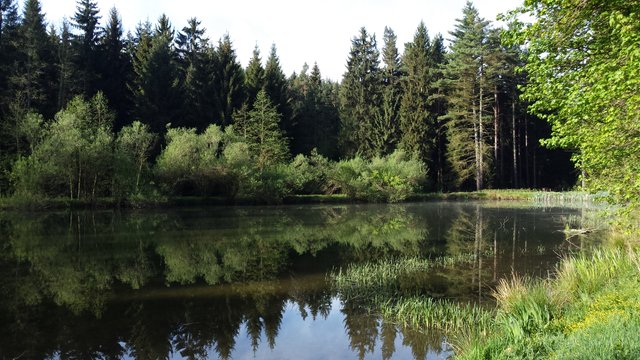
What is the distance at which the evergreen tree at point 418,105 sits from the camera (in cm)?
5759

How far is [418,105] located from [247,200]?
2646 centimetres

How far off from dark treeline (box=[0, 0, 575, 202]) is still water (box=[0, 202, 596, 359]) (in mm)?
13780

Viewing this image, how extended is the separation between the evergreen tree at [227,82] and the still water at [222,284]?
3125 cm

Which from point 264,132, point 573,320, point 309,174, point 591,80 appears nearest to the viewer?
point 573,320

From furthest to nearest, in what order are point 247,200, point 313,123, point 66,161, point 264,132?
1. point 313,123
2. point 264,132
3. point 247,200
4. point 66,161

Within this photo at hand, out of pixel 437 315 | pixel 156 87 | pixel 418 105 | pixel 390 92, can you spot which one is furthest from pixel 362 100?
pixel 437 315

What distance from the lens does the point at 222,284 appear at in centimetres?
1310

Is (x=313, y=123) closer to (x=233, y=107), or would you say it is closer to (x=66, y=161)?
(x=233, y=107)

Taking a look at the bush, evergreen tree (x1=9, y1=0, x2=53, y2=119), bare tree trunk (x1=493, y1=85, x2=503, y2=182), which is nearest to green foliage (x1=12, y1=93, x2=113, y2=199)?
evergreen tree (x1=9, y1=0, x2=53, y2=119)

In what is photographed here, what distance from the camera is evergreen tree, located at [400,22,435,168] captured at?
189ft

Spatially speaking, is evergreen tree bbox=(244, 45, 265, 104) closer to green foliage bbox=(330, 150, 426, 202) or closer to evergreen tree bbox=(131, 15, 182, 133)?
evergreen tree bbox=(131, 15, 182, 133)

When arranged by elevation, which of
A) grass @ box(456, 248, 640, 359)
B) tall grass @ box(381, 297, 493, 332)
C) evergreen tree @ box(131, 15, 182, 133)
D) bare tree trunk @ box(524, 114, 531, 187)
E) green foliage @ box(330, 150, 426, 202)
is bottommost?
tall grass @ box(381, 297, 493, 332)

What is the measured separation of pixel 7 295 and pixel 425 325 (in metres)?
9.47

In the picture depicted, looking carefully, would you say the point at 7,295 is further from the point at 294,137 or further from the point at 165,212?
the point at 294,137
